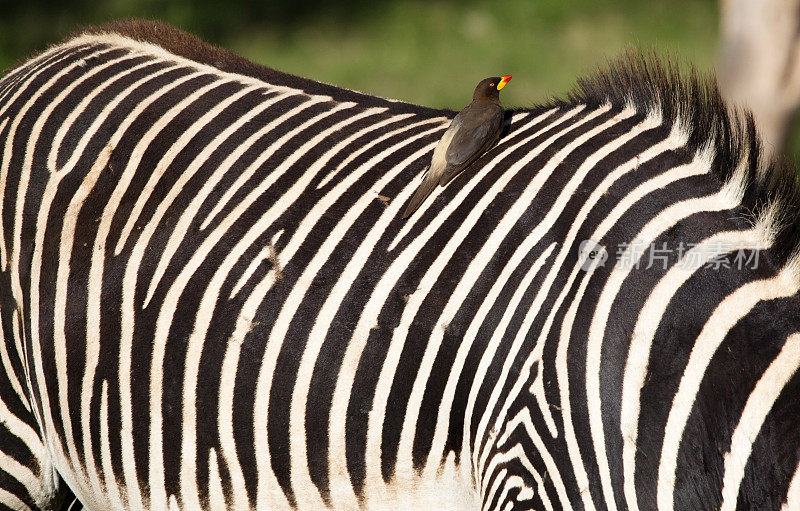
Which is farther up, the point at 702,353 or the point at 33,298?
the point at 33,298

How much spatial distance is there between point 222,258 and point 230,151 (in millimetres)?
369

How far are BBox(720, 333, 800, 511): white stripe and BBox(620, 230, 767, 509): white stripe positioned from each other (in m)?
0.19

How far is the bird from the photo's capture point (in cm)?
234

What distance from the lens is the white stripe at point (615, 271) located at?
198 cm

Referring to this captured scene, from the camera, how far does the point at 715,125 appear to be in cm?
221

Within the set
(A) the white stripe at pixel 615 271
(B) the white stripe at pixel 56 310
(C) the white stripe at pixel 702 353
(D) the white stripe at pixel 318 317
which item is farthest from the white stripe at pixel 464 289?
(B) the white stripe at pixel 56 310

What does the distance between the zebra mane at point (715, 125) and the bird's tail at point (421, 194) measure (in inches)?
19.2

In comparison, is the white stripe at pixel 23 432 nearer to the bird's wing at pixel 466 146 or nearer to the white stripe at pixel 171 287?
the white stripe at pixel 171 287

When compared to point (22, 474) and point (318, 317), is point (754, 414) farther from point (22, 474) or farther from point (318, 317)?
point (22, 474)

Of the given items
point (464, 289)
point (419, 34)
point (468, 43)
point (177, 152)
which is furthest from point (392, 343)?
point (419, 34)

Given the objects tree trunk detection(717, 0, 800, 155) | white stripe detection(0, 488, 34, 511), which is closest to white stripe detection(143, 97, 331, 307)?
white stripe detection(0, 488, 34, 511)

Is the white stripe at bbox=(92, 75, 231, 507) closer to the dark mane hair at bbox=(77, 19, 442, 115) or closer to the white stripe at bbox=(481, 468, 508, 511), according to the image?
the dark mane hair at bbox=(77, 19, 442, 115)

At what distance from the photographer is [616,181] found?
2.18 m

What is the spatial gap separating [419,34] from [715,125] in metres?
9.52
